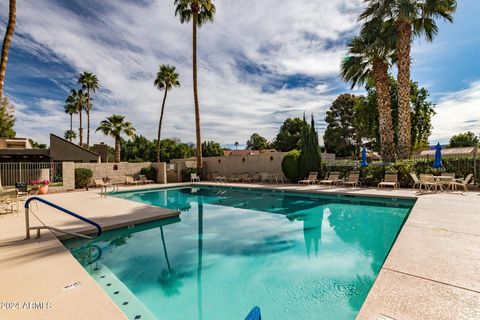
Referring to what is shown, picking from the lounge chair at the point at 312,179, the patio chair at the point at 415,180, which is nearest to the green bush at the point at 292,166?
the lounge chair at the point at 312,179

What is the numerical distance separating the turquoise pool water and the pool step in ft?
0.05

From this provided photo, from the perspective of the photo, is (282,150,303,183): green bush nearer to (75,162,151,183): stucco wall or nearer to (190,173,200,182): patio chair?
(190,173,200,182): patio chair

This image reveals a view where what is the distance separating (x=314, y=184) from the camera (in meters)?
16.2

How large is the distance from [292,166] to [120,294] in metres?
14.8

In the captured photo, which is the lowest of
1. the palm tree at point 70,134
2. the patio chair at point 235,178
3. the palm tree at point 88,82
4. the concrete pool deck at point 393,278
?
the concrete pool deck at point 393,278

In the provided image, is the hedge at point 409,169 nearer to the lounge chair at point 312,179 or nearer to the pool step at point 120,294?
the lounge chair at point 312,179

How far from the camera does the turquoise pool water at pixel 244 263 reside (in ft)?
11.9

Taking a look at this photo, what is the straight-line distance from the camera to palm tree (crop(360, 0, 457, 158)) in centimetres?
1362

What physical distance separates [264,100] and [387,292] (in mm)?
22121

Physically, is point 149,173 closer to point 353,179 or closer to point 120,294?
point 353,179

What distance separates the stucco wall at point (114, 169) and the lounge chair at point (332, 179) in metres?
14.5

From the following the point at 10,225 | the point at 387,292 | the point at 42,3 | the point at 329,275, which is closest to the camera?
the point at 387,292

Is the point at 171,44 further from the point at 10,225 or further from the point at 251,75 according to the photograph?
the point at 10,225

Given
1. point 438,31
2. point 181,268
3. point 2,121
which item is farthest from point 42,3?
point 2,121
